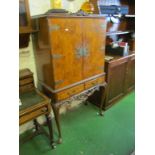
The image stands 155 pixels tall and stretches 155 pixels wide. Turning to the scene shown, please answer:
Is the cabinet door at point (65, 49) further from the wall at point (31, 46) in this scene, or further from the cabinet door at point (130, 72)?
the cabinet door at point (130, 72)

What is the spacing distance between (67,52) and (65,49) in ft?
0.14

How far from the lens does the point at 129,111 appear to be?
2611mm

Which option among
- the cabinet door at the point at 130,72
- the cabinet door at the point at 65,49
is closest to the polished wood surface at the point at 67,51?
the cabinet door at the point at 65,49

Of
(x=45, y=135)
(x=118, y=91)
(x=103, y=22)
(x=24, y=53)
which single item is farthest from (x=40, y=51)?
(x=118, y=91)

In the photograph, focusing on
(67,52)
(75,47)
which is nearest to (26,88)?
(67,52)

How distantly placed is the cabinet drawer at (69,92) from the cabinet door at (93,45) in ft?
0.53

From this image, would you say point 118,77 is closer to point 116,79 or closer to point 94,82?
point 116,79

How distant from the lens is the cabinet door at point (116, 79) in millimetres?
2424

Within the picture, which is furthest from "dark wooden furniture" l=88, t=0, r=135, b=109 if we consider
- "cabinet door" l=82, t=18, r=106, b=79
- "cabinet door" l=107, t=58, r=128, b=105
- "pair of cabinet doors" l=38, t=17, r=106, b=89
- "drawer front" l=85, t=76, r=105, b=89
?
"pair of cabinet doors" l=38, t=17, r=106, b=89

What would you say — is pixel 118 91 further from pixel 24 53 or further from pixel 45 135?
pixel 24 53

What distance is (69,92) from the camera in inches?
73.0

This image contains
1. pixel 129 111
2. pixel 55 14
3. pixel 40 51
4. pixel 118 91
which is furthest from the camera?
pixel 118 91
